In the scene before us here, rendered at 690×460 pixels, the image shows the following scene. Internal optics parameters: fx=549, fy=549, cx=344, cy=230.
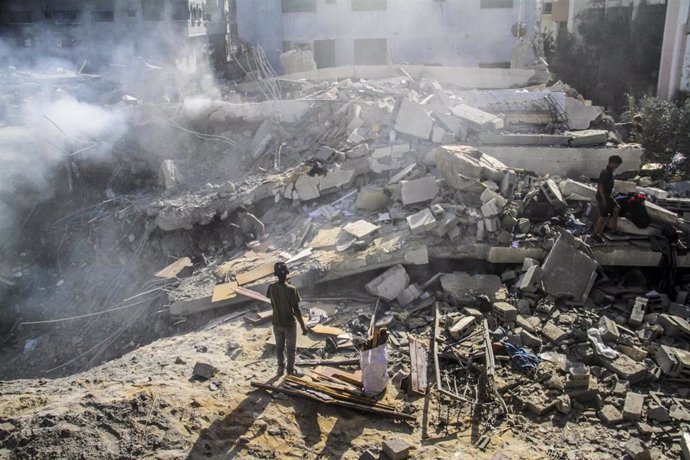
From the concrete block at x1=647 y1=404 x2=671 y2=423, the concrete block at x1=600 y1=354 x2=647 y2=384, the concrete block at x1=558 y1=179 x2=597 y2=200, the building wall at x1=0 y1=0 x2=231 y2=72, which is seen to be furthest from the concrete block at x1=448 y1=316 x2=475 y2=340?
A: the building wall at x1=0 y1=0 x2=231 y2=72

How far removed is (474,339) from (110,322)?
19.8ft

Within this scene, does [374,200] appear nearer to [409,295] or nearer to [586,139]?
[409,295]

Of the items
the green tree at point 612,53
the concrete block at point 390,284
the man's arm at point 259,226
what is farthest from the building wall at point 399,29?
the concrete block at point 390,284

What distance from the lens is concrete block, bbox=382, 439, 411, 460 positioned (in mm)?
4844

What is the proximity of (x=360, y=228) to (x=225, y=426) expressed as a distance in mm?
4235

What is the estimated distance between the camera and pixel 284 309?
5691mm

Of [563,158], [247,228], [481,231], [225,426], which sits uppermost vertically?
[563,158]

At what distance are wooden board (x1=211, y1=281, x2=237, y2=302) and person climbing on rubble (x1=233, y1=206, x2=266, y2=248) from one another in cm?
178

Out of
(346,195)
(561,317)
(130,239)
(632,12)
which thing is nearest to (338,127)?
(346,195)

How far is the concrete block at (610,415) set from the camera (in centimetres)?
554

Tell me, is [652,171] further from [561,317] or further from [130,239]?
[130,239]

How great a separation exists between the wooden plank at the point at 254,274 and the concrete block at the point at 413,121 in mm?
4355

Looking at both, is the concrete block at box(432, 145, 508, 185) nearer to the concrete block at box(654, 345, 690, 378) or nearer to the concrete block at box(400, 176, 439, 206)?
the concrete block at box(400, 176, 439, 206)

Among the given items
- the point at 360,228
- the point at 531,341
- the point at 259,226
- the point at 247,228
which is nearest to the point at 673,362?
the point at 531,341
